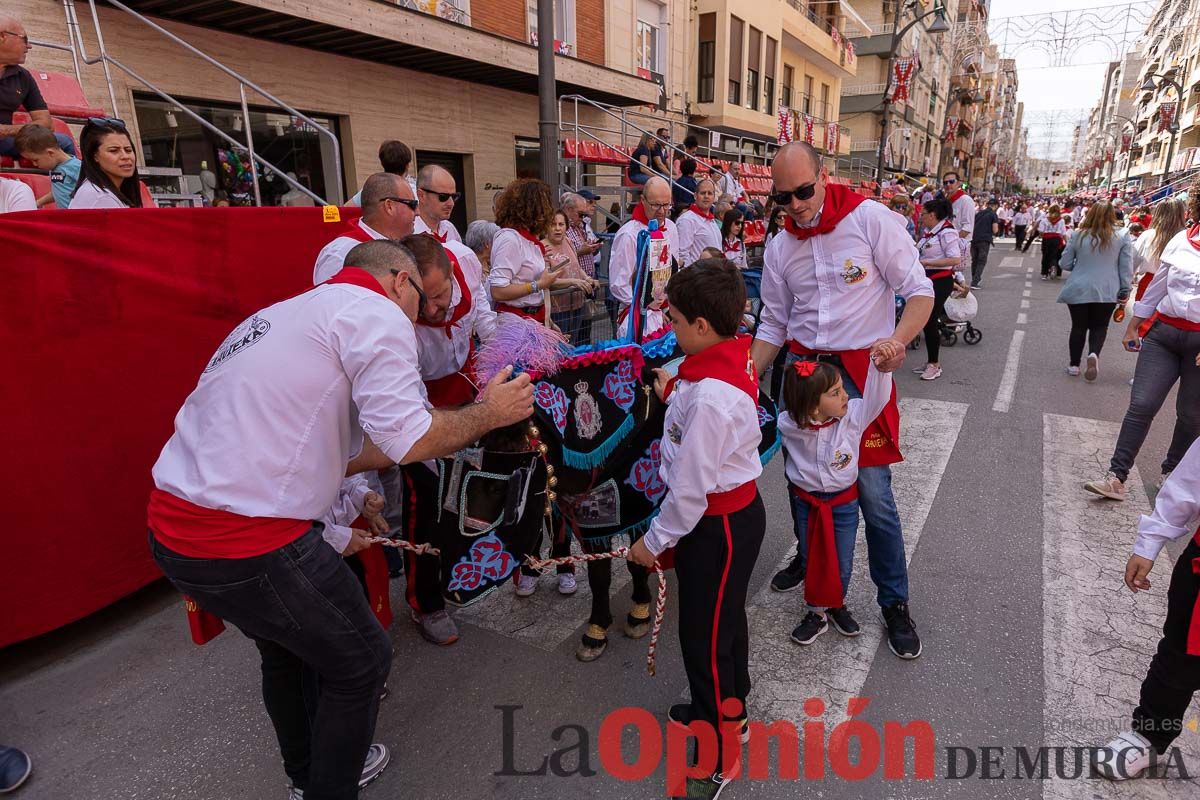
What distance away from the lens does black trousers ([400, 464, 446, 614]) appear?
3012 mm

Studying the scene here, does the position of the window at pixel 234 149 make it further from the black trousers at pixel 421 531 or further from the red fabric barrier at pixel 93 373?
the black trousers at pixel 421 531

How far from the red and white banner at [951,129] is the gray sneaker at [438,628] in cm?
6716

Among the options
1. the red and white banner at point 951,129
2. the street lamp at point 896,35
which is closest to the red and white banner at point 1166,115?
the red and white banner at point 951,129

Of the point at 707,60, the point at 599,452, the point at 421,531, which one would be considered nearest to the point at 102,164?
the point at 421,531

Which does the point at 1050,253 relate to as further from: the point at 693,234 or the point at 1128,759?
the point at 1128,759

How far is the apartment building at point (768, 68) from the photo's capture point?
20.3m

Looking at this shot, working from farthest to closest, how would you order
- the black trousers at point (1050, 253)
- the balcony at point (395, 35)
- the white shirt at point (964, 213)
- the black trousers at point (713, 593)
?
the black trousers at point (1050, 253) < the white shirt at point (964, 213) < the balcony at point (395, 35) < the black trousers at point (713, 593)

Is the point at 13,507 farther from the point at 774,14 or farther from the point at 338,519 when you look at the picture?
the point at 774,14

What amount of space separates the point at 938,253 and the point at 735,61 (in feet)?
53.1

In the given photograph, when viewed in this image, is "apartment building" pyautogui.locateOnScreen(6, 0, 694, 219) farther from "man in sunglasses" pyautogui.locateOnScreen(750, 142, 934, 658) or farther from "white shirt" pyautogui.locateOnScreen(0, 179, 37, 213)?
"man in sunglasses" pyautogui.locateOnScreen(750, 142, 934, 658)

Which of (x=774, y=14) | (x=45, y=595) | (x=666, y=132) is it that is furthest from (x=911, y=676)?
(x=774, y=14)

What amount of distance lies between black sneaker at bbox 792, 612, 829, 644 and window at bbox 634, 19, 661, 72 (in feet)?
53.5

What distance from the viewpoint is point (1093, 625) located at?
10.6 feet

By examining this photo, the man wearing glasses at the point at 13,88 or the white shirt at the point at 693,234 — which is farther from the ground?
the man wearing glasses at the point at 13,88
